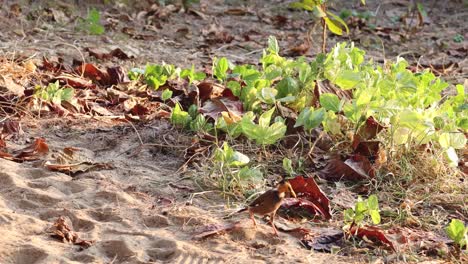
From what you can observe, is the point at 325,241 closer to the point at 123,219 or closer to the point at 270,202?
the point at 270,202

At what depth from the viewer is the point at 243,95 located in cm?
326

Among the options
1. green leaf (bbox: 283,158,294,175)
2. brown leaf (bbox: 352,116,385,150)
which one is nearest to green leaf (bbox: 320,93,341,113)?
brown leaf (bbox: 352,116,385,150)

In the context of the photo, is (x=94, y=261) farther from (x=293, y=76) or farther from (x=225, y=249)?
(x=293, y=76)

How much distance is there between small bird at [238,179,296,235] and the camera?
7.51 feet

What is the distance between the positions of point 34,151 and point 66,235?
2.39 feet

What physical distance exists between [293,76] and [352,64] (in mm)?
279

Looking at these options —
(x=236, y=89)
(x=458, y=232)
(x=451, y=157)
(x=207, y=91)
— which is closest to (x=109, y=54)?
(x=207, y=91)

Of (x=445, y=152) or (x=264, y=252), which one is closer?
(x=264, y=252)

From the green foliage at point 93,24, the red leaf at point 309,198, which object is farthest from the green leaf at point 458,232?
the green foliage at point 93,24

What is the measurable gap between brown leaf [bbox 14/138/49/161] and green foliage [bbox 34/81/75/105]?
1.51 ft

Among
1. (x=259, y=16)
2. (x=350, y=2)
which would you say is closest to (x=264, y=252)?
(x=259, y=16)

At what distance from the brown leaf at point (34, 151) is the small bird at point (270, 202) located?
94 centimetres

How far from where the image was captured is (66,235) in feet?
7.41

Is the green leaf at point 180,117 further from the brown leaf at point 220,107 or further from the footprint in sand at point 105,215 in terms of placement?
the footprint in sand at point 105,215
